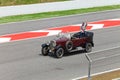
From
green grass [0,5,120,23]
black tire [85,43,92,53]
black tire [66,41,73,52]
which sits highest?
black tire [66,41,73,52]

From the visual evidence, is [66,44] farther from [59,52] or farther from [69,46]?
[59,52]

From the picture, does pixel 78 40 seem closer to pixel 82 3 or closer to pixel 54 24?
pixel 54 24

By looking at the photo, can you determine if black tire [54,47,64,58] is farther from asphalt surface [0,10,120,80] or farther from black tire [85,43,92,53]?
black tire [85,43,92,53]

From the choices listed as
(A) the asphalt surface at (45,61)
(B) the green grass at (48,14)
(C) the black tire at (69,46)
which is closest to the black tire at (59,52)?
(A) the asphalt surface at (45,61)

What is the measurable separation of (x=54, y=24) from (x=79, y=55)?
23.5ft

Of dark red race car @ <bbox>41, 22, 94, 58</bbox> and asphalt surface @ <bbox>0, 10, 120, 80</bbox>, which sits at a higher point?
dark red race car @ <bbox>41, 22, 94, 58</bbox>

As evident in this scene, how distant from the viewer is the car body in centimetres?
1583

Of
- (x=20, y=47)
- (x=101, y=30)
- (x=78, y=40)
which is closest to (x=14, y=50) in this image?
(x=20, y=47)

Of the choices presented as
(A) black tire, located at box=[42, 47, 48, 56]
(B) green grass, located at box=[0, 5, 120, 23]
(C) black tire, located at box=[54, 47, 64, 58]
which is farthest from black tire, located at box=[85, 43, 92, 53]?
(B) green grass, located at box=[0, 5, 120, 23]

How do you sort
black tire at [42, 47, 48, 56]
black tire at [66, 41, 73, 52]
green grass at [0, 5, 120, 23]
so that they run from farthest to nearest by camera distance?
1. green grass at [0, 5, 120, 23]
2. black tire at [42, 47, 48, 56]
3. black tire at [66, 41, 73, 52]

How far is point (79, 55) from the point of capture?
54.3ft

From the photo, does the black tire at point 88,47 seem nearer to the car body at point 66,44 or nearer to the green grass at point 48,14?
the car body at point 66,44

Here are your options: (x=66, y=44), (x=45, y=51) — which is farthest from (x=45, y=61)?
(x=66, y=44)

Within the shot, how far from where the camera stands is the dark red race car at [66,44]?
51.9 ft
